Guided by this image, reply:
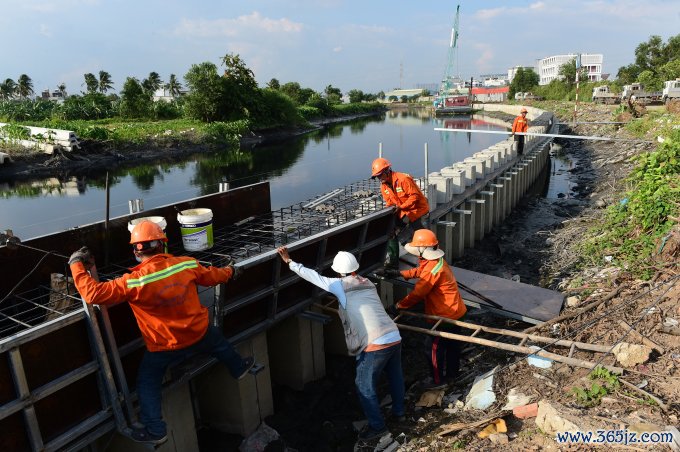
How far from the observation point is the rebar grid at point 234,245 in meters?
5.06

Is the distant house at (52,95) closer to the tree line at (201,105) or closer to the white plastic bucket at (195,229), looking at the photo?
the tree line at (201,105)

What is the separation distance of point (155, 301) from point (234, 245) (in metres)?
3.07

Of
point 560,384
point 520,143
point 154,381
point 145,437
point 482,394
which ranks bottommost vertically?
point 482,394

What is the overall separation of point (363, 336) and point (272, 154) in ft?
115

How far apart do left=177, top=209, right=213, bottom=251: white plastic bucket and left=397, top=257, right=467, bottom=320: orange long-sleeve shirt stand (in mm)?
2772

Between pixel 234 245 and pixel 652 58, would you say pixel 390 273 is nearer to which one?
pixel 234 245

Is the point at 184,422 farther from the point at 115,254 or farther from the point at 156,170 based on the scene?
the point at 156,170

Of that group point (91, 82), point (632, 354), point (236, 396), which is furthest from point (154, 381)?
point (91, 82)

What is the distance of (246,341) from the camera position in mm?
6270

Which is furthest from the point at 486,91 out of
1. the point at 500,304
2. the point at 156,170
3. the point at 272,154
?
the point at 500,304

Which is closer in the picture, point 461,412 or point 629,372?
point 629,372

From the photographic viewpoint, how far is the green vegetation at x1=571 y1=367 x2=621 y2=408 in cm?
461

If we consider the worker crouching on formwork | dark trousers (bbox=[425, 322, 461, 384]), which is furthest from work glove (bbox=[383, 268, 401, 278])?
the worker crouching on formwork

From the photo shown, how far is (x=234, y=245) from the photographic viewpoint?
7328mm
